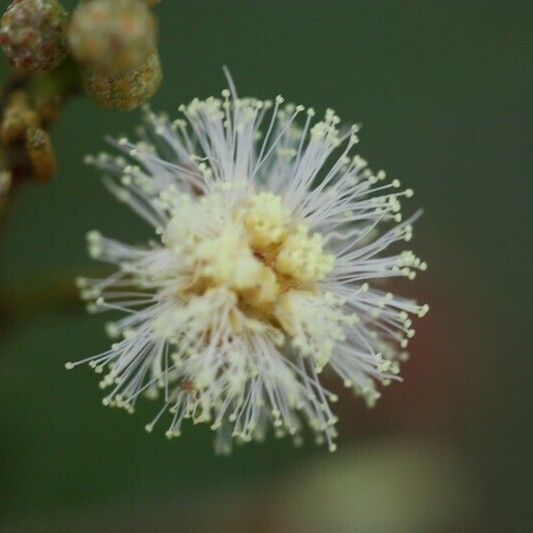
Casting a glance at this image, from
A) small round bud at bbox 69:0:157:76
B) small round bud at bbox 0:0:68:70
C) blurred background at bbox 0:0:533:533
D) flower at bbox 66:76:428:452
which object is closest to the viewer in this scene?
small round bud at bbox 69:0:157:76

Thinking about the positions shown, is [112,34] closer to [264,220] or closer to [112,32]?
[112,32]

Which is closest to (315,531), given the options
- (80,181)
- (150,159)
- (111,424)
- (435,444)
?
(435,444)

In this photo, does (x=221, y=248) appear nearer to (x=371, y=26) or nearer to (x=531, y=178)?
(x=371, y=26)

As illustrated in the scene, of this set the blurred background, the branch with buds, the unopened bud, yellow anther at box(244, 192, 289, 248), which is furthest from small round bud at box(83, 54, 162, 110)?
the blurred background

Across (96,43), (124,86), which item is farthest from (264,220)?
(96,43)

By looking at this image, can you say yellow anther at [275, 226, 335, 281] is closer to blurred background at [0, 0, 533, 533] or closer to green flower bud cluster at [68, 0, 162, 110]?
green flower bud cluster at [68, 0, 162, 110]

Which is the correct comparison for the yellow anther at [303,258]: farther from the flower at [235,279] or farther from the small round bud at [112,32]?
the small round bud at [112,32]

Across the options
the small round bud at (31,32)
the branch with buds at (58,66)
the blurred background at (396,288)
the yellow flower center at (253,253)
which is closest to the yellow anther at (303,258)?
the yellow flower center at (253,253)
